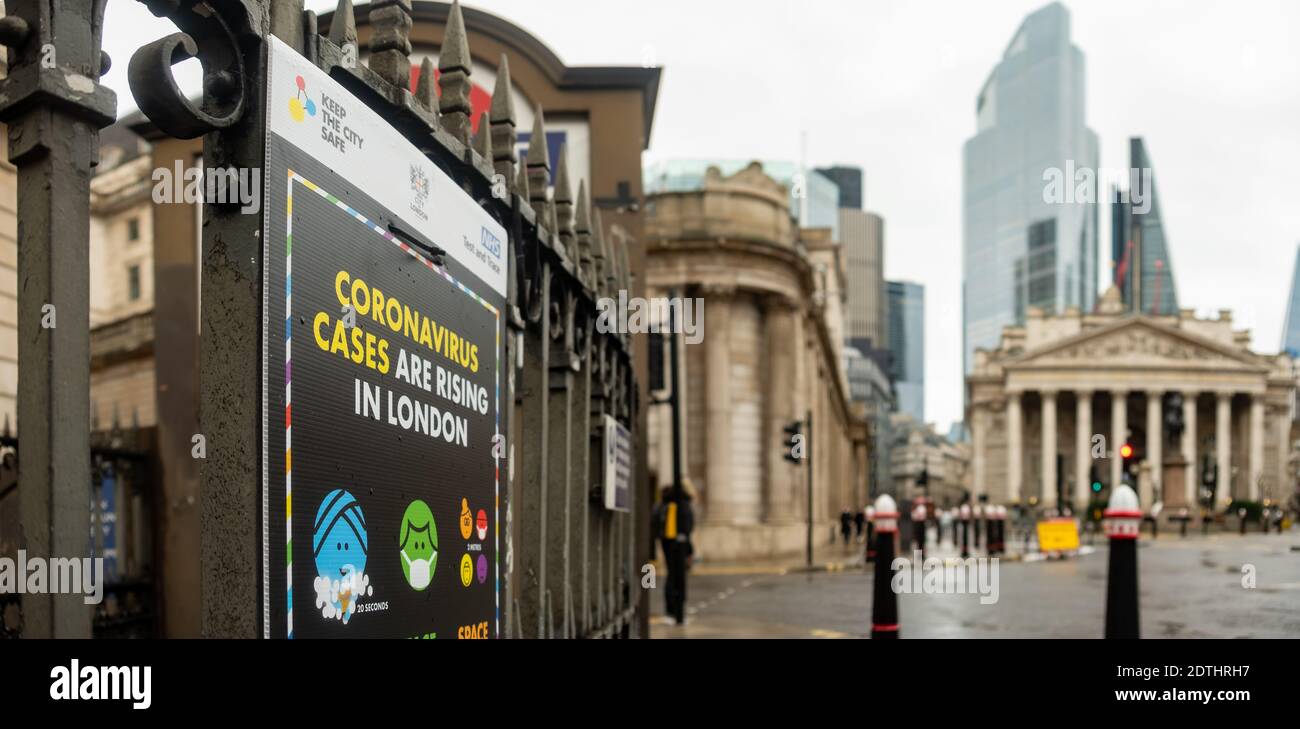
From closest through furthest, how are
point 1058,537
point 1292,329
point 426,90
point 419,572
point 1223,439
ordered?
point 419,572 → point 426,90 → point 1058,537 → point 1223,439 → point 1292,329

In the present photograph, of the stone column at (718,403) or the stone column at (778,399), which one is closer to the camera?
the stone column at (718,403)

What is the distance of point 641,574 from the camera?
828 cm

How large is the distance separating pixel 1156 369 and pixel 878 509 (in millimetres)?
120391

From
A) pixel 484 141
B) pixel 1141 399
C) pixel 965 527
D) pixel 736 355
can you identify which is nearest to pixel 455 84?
pixel 484 141

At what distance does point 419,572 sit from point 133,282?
110 ft

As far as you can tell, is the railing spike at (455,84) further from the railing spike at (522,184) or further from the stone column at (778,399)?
the stone column at (778,399)

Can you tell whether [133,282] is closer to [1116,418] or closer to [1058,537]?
[1058,537]

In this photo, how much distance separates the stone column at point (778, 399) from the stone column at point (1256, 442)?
9606 centimetres

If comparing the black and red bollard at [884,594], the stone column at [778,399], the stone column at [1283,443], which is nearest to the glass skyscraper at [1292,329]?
the stone column at [1283,443]

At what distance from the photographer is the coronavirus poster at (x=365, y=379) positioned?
7.97 feet

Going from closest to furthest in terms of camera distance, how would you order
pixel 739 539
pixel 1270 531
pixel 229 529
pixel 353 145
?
pixel 229 529 → pixel 353 145 → pixel 739 539 → pixel 1270 531

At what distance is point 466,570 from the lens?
356cm

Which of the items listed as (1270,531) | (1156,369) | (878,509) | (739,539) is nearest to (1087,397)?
(1156,369)
